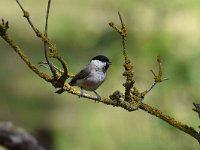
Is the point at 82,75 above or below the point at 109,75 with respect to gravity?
below

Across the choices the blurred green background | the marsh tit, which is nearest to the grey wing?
the marsh tit

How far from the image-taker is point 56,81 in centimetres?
260

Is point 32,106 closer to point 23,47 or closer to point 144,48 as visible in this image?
point 23,47

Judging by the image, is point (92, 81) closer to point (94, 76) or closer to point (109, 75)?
point (94, 76)

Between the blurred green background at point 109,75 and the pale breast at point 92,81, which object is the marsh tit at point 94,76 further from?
the blurred green background at point 109,75

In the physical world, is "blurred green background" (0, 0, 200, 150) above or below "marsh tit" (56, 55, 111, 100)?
above

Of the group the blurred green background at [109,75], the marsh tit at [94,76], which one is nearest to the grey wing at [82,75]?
the marsh tit at [94,76]

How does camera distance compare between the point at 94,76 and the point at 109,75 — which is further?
the point at 109,75

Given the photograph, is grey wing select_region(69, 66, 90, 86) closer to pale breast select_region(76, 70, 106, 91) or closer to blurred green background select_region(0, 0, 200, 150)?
pale breast select_region(76, 70, 106, 91)

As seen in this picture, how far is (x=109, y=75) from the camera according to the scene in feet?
24.2

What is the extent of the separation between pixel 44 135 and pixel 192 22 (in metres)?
9.14

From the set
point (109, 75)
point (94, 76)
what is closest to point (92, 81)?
point (94, 76)

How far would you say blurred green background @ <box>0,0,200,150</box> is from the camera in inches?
272

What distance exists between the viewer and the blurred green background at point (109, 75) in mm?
6914
